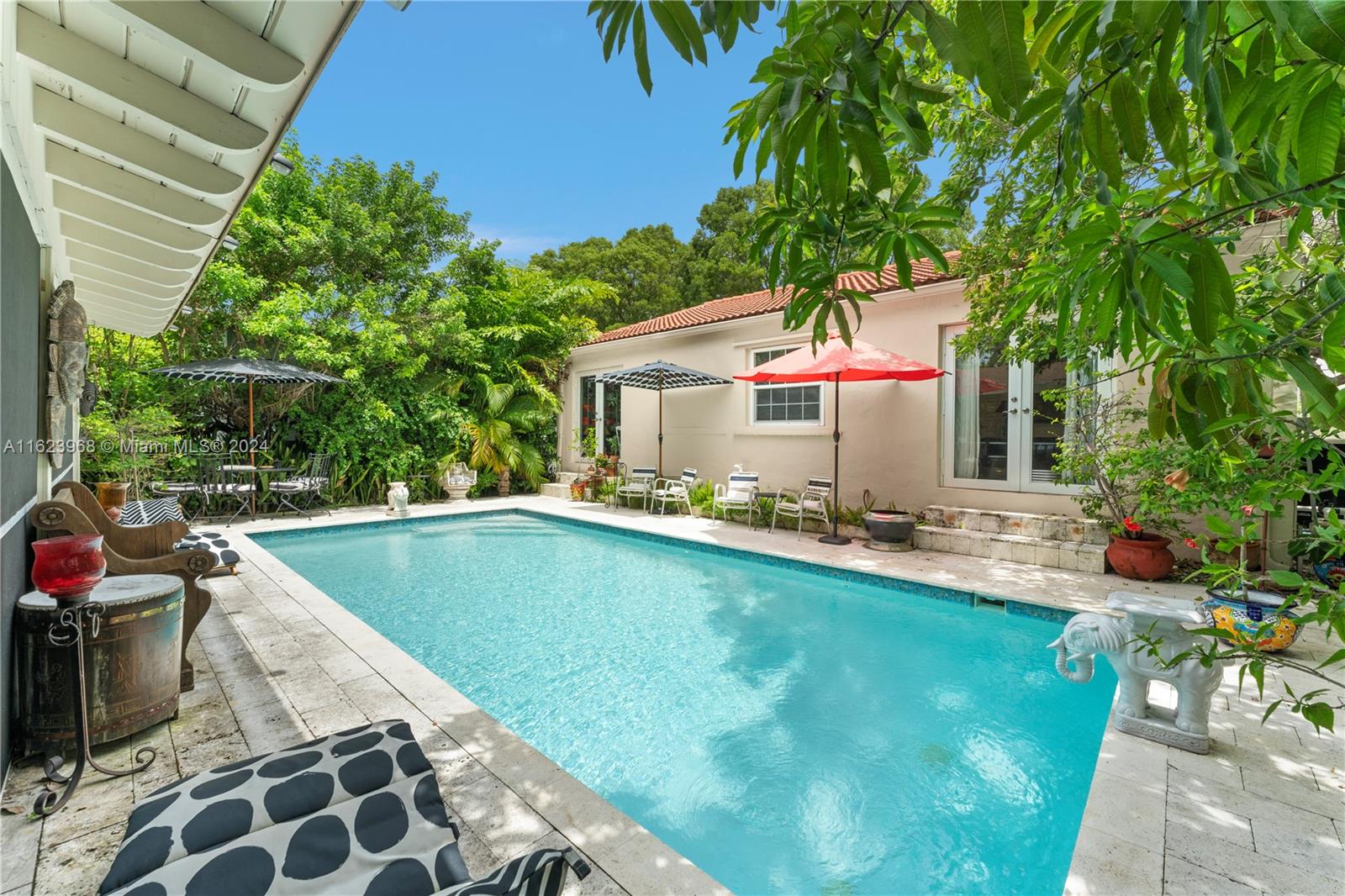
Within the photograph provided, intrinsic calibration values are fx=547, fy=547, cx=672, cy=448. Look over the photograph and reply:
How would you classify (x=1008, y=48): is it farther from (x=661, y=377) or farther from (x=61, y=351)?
(x=661, y=377)

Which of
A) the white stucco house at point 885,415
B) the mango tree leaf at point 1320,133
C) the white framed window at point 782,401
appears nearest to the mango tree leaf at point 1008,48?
the mango tree leaf at point 1320,133

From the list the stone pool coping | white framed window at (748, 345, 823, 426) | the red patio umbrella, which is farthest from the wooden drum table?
white framed window at (748, 345, 823, 426)

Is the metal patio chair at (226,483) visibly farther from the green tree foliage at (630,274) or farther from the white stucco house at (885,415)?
the green tree foliage at (630,274)

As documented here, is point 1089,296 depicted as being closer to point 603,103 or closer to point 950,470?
point 950,470

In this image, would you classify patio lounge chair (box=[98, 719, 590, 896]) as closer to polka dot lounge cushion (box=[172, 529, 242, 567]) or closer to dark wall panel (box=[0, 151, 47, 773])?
dark wall panel (box=[0, 151, 47, 773])

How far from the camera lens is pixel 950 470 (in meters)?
7.93

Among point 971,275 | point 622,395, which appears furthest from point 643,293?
point 971,275

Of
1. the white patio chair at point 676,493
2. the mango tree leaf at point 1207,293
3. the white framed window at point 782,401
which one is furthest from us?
the white patio chair at point 676,493

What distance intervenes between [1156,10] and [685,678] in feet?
14.2

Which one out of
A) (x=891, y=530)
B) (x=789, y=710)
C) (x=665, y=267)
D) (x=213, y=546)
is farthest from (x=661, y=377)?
(x=665, y=267)

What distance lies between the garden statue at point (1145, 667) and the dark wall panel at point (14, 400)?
5091mm

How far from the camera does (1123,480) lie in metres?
6.34

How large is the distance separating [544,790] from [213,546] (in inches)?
214

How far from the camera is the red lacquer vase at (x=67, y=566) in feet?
7.47
